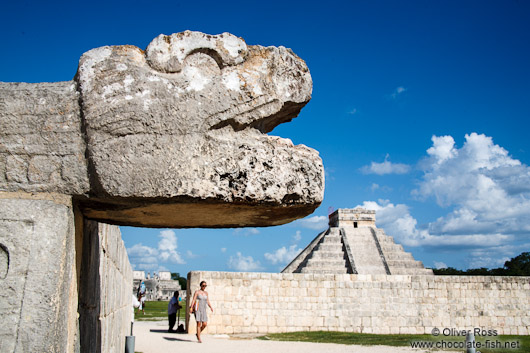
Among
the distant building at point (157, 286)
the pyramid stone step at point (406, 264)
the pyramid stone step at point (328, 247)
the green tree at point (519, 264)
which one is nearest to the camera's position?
the pyramid stone step at point (406, 264)

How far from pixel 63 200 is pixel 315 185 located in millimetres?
1091

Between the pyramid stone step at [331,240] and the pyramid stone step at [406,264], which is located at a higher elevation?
the pyramid stone step at [331,240]

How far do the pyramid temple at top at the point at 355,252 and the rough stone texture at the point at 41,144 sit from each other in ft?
79.5

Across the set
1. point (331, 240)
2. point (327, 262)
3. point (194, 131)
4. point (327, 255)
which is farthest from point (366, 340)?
point (331, 240)

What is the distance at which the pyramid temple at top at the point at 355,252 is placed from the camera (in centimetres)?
2767

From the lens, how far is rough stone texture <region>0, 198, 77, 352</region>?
1.77m

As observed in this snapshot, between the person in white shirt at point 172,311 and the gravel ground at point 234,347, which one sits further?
the person in white shirt at point 172,311

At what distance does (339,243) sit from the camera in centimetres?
3117

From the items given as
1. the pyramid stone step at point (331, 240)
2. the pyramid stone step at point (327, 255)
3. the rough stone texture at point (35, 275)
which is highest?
the pyramid stone step at point (331, 240)

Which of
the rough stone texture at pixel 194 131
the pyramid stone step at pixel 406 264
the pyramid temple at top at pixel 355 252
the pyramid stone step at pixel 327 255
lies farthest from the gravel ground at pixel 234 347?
the pyramid stone step at pixel 406 264

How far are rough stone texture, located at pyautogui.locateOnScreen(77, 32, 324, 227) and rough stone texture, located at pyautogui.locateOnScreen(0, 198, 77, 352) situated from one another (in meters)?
0.22

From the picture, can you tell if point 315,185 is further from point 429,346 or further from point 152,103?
point 429,346

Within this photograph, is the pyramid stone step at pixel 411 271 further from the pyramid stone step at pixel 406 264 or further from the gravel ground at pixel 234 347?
the gravel ground at pixel 234 347

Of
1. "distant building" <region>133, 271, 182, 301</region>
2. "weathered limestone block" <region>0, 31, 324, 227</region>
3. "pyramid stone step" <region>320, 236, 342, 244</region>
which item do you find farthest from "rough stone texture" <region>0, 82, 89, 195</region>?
"distant building" <region>133, 271, 182, 301</region>
